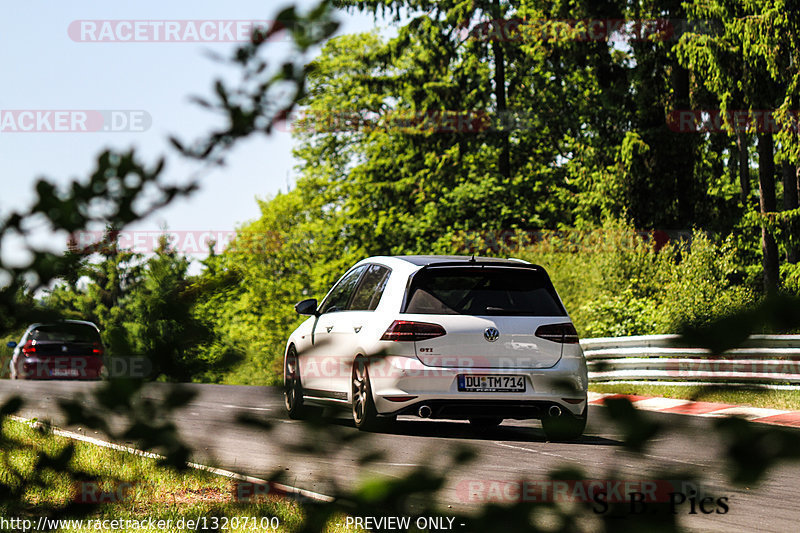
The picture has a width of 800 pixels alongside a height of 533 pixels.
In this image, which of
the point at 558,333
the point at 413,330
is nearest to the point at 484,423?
the point at 558,333

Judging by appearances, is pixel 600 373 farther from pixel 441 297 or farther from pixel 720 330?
pixel 441 297

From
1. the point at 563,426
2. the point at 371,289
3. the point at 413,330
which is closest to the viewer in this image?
the point at 563,426

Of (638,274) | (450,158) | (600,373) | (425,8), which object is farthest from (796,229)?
(600,373)

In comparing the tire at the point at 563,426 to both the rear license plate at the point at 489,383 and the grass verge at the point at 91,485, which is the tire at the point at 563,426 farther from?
the rear license plate at the point at 489,383

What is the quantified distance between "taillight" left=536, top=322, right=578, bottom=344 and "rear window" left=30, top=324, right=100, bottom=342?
731cm

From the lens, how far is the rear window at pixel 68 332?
1.77m

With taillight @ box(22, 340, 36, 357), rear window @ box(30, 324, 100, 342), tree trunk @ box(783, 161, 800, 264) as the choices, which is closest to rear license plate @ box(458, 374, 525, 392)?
taillight @ box(22, 340, 36, 357)

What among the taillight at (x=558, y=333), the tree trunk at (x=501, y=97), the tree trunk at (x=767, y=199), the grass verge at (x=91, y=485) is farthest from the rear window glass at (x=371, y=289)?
the tree trunk at (x=501, y=97)

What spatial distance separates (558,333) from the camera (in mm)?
9125

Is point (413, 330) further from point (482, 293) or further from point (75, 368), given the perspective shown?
point (75, 368)

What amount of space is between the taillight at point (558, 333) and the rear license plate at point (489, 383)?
0.49 meters

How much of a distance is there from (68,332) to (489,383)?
23.4 ft

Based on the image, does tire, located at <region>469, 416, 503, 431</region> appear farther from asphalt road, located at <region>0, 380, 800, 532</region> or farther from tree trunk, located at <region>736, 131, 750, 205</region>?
tree trunk, located at <region>736, 131, 750, 205</region>

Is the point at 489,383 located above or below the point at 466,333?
below
